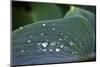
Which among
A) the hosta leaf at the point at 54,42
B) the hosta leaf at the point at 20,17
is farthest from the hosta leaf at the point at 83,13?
the hosta leaf at the point at 20,17

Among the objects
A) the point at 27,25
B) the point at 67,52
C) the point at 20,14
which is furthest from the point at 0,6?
the point at 67,52

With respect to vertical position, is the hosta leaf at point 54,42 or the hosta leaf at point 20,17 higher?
the hosta leaf at point 20,17

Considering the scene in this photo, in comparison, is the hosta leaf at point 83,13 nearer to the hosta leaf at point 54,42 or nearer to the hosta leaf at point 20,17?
the hosta leaf at point 54,42

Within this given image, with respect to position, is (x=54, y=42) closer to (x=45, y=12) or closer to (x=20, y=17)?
(x=45, y=12)

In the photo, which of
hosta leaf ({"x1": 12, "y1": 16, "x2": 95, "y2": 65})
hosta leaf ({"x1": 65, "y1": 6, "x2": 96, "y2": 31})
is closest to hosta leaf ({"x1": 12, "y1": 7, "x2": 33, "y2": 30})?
hosta leaf ({"x1": 12, "y1": 16, "x2": 95, "y2": 65})

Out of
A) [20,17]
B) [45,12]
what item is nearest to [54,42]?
[45,12]

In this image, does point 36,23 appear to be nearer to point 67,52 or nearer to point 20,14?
point 20,14
